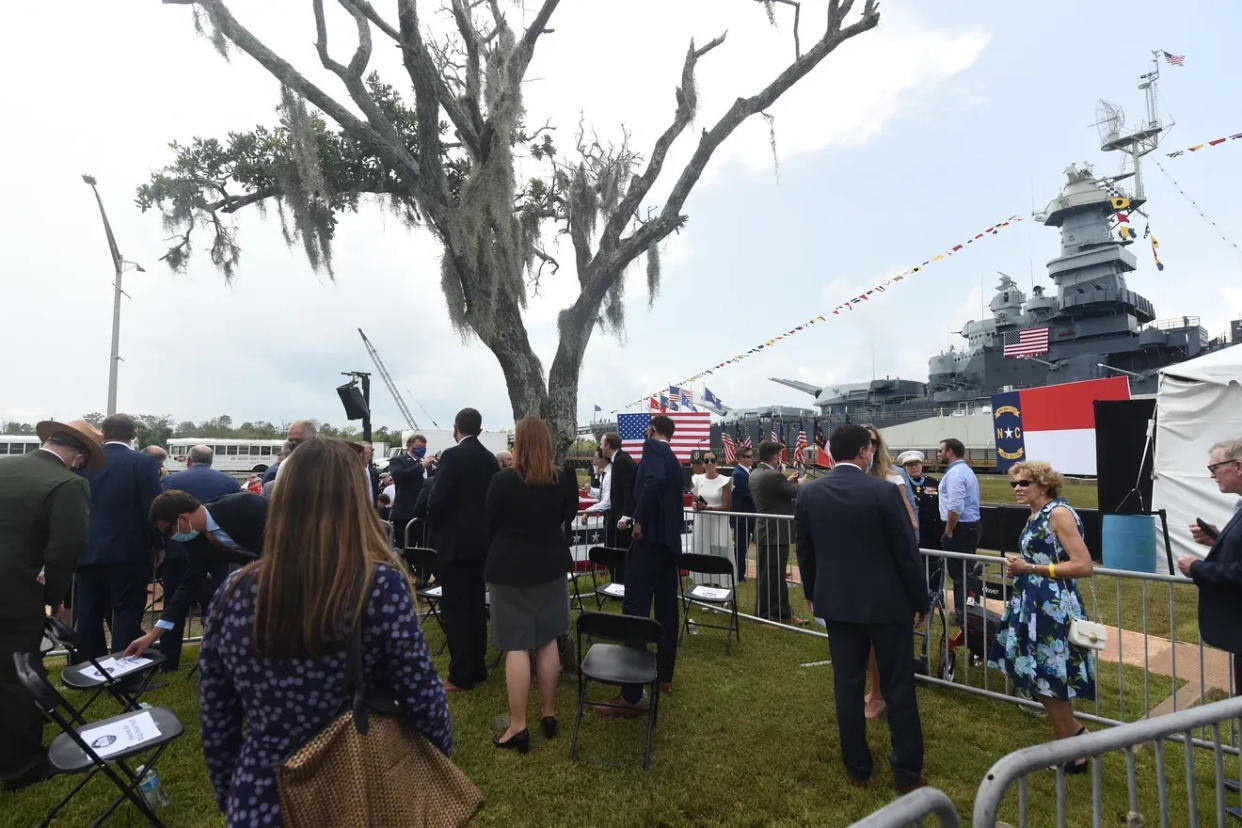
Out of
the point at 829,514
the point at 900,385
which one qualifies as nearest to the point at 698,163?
the point at 829,514

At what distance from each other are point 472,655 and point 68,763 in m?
2.38

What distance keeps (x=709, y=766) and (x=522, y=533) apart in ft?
5.67

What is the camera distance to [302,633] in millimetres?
1372

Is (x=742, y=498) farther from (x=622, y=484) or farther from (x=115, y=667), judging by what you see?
(x=115, y=667)

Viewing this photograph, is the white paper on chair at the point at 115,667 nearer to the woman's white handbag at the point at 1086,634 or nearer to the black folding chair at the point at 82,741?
the black folding chair at the point at 82,741

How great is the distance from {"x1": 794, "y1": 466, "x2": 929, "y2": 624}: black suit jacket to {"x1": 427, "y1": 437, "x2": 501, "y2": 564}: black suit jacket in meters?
2.36

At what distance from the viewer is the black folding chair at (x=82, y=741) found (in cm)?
229

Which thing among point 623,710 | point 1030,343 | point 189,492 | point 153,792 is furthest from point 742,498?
point 1030,343

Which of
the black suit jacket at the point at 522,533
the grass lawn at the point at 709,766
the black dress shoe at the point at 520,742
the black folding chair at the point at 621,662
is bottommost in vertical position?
the grass lawn at the point at 709,766

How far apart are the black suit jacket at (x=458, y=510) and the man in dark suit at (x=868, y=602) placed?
237cm

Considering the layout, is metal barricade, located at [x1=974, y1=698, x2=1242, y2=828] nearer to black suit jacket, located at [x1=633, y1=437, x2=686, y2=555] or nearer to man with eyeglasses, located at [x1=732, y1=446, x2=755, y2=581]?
black suit jacket, located at [x1=633, y1=437, x2=686, y2=555]

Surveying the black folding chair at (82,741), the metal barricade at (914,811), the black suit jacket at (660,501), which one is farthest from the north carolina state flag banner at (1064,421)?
the black folding chair at (82,741)

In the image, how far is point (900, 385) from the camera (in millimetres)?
40125

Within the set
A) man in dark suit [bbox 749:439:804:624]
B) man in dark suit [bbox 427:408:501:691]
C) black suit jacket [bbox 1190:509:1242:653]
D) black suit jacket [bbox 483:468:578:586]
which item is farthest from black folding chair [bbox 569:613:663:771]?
man in dark suit [bbox 749:439:804:624]
